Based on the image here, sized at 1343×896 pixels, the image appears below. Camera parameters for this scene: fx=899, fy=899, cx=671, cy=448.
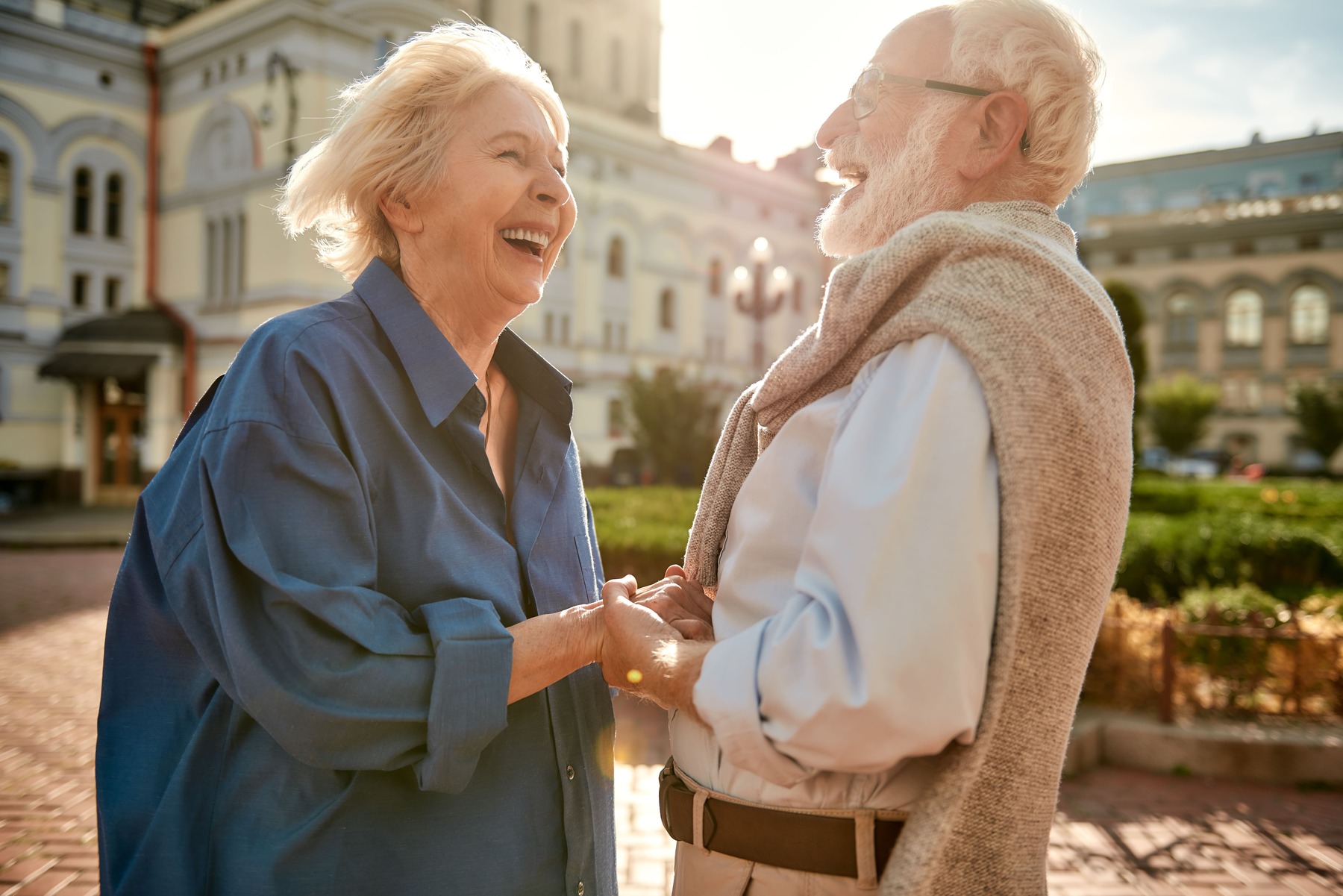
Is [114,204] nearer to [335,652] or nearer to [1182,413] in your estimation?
[335,652]

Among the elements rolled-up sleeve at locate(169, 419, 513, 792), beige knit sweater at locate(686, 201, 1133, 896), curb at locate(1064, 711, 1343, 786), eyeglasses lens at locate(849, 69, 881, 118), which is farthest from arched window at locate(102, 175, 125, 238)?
beige knit sweater at locate(686, 201, 1133, 896)

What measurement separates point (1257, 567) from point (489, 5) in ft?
85.5

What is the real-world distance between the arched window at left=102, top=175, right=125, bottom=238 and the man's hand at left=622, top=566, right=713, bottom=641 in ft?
88.1

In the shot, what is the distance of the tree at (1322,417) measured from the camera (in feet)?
113

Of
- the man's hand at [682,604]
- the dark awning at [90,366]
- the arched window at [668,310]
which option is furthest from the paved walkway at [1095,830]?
the arched window at [668,310]

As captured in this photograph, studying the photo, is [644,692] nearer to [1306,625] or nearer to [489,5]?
[1306,625]

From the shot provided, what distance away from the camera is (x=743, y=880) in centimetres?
154

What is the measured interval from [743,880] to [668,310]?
99.7 feet

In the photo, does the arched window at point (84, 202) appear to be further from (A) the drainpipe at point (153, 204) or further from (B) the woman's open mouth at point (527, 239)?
(B) the woman's open mouth at point (527, 239)

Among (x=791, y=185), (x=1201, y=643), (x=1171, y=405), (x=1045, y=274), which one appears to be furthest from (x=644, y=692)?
(x=1171, y=405)

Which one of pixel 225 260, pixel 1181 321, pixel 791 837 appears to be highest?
pixel 1181 321

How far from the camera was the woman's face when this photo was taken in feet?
6.44

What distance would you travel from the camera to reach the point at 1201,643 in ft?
19.1

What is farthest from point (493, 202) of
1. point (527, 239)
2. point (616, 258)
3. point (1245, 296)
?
point (1245, 296)
